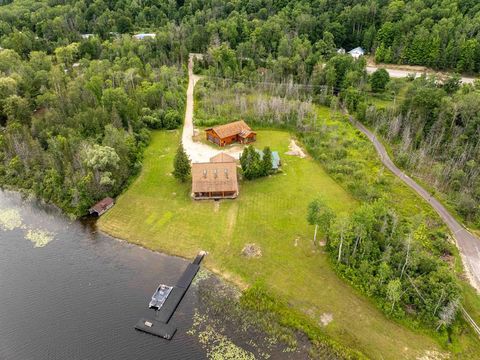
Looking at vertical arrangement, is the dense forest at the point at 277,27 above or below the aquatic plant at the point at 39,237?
above

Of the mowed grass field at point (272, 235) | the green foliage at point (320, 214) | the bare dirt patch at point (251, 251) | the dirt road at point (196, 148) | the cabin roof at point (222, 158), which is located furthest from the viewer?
the dirt road at point (196, 148)

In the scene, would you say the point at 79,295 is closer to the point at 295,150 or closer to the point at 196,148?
the point at 196,148

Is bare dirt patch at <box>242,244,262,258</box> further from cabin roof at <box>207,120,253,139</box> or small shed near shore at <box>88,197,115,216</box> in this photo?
cabin roof at <box>207,120,253,139</box>

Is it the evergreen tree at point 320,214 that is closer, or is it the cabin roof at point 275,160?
the evergreen tree at point 320,214

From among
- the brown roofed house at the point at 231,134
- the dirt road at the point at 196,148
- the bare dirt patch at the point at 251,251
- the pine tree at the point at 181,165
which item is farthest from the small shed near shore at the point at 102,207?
the brown roofed house at the point at 231,134

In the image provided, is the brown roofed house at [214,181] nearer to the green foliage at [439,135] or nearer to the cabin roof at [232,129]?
the cabin roof at [232,129]

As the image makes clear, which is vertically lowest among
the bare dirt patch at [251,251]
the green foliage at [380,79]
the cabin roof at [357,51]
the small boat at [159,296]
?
the small boat at [159,296]

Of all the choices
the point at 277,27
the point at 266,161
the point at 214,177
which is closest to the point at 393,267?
the point at 266,161
